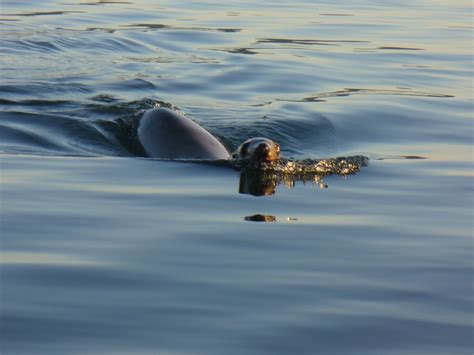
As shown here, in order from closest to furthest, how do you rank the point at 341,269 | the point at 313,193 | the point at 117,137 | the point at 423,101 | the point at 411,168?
the point at 341,269, the point at 313,193, the point at 411,168, the point at 117,137, the point at 423,101

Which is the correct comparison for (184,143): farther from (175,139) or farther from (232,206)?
(232,206)

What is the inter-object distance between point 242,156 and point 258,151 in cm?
22

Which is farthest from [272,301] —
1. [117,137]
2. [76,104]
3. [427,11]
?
[427,11]

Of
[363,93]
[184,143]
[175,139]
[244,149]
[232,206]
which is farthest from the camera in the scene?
[363,93]

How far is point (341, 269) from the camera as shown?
276 inches

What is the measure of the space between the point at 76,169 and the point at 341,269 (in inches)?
134

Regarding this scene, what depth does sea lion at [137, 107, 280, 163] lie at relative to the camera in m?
10.1

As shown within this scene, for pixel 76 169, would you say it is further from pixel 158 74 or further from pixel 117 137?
pixel 158 74

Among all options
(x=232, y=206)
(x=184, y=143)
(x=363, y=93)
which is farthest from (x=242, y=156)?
(x=363, y=93)

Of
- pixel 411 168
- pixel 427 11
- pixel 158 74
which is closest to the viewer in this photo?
pixel 411 168

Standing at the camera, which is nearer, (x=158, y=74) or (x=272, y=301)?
(x=272, y=301)

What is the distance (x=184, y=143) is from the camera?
10852mm

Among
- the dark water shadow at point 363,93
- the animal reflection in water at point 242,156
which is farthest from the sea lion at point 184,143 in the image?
the dark water shadow at point 363,93

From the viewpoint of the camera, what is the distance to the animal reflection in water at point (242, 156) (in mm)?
9875
